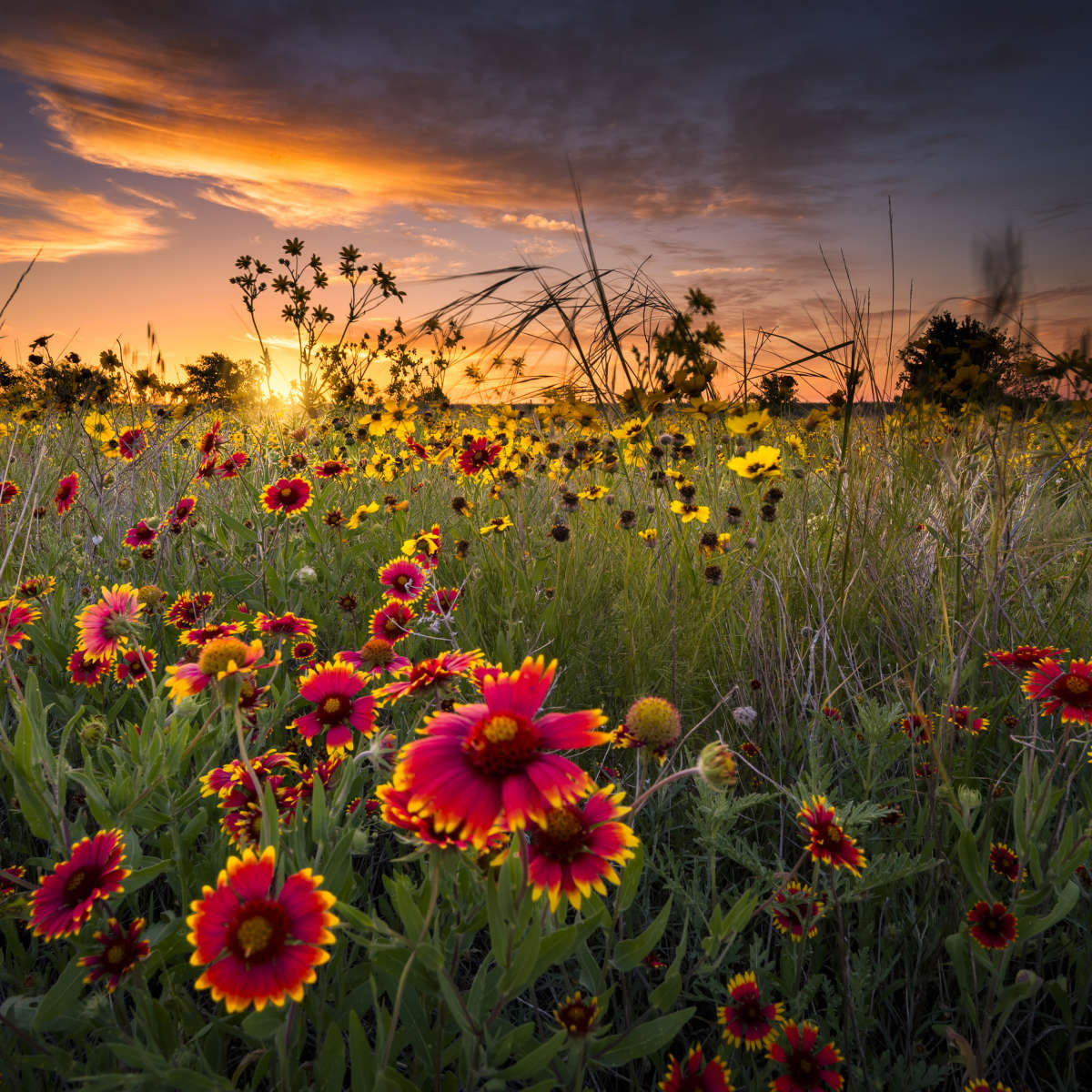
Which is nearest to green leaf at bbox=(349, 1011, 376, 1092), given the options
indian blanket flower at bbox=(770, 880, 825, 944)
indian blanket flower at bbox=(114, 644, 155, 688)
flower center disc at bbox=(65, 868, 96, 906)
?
flower center disc at bbox=(65, 868, 96, 906)

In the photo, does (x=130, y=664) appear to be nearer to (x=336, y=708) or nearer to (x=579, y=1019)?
(x=336, y=708)

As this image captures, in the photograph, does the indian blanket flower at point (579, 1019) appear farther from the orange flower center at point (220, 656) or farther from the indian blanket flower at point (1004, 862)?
the indian blanket flower at point (1004, 862)

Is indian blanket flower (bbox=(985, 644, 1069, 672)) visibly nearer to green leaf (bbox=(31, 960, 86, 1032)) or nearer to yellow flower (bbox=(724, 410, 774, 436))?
yellow flower (bbox=(724, 410, 774, 436))

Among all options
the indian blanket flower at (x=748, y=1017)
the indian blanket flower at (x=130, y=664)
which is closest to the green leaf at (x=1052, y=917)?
the indian blanket flower at (x=748, y=1017)

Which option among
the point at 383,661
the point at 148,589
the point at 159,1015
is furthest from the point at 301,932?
the point at 148,589

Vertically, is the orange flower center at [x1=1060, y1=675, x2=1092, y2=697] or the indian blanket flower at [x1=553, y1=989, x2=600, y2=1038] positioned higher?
the orange flower center at [x1=1060, y1=675, x2=1092, y2=697]

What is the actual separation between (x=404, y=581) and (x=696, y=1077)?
1.20 meters

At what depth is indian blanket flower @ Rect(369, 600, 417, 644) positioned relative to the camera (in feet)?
4.75

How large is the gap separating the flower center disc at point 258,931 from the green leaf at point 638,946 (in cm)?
40

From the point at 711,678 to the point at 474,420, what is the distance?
5.37 meters

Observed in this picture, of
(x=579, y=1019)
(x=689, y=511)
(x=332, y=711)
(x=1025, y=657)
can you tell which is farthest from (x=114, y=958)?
(x=689, y=511)

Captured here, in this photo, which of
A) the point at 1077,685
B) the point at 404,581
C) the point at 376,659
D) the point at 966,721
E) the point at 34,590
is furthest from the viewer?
the point at 34,590

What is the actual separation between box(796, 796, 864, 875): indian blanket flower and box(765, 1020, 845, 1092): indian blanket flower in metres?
0.22

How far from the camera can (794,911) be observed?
3.41ft
